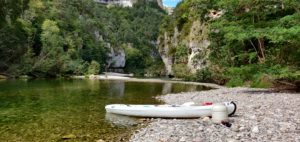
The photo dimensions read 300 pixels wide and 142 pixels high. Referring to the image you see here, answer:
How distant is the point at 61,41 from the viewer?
9419 centimetres

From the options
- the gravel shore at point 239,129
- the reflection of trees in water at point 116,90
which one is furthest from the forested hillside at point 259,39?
the reflection of trees in water at point 116,90

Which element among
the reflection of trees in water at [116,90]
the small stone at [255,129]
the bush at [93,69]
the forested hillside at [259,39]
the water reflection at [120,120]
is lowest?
the water reflection at [120,120]

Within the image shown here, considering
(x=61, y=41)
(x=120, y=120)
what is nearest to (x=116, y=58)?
(x=61, y=41)

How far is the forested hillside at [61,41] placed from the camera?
3098 inches

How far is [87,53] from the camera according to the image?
375ft

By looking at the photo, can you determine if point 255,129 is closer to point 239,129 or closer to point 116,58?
point 239,129

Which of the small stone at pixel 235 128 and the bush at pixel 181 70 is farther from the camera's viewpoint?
the bush at pixel 181 70

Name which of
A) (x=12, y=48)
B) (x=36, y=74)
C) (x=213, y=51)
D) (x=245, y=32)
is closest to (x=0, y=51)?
(x=12, y=48)

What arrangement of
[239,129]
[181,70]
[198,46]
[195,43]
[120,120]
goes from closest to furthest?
[239,129]
[120,120]
[198,46]
[195,43]
[181,70]

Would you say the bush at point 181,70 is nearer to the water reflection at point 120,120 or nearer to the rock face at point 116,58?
the water reflection at point 120,120

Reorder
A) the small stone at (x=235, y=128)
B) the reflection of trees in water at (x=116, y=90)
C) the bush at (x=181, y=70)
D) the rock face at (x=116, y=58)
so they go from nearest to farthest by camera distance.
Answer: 1. the small stone at (x=235, y=128)
2. the reflection of trees in water at (x=116, y=90)
3. the bush at (x=181, y=70)
4. the rock face at (x=116, y=58)

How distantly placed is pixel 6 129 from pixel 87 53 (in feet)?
321

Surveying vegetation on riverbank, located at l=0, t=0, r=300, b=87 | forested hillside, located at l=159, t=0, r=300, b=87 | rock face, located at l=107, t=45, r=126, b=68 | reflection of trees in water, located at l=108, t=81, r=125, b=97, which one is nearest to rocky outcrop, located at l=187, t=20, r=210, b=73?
vegetation on riverbank, located at l=0, t=0, r=300, b=87

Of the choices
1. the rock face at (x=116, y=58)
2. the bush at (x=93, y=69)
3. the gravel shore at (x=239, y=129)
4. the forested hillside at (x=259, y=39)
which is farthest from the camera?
the rock face at (x=116, y=58)
